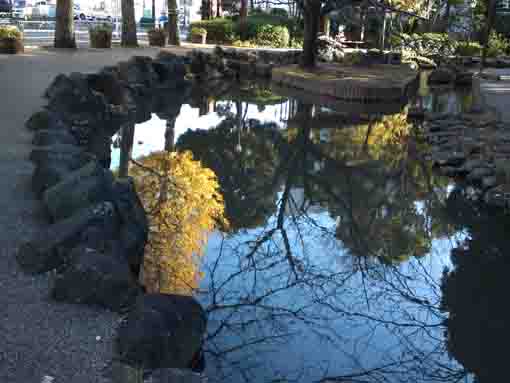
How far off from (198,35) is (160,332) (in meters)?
25.1

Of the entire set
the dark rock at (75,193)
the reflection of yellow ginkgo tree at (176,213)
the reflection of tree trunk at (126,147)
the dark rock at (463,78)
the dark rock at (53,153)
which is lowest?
the reflection of yellow ginkgo tree at (176,213)

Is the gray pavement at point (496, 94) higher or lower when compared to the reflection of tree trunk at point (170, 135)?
higher

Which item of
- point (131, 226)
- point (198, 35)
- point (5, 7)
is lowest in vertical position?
point (131, 226)

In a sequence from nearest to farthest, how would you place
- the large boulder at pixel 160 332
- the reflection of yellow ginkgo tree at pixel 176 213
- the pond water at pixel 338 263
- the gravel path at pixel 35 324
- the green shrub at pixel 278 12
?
the gravel path at pixel 35 324
the large boulder at pixel 160 332
the pond water at pixel 338 263
the reflection of yellow ginkgo tree at pixel 176 213
the green shrub at pixel 278 12

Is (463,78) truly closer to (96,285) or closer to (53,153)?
(53,153)

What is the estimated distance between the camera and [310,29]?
59.7 ft

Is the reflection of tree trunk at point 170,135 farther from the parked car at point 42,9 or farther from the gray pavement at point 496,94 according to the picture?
the parked car at point 42,9

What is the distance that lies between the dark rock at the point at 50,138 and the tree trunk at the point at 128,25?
15493 millimetres

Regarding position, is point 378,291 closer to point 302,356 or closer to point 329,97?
point 302,356

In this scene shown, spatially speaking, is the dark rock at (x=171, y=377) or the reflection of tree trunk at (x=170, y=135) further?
the reflection of tree trunk at (x=170, y=135)

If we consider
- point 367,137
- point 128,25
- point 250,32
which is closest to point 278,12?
point 250,32

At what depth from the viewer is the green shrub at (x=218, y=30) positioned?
2783 cm

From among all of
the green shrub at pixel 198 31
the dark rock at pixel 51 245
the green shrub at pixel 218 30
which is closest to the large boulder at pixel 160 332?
the dark rock at pixel 51 245

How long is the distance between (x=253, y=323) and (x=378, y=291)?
129cm
